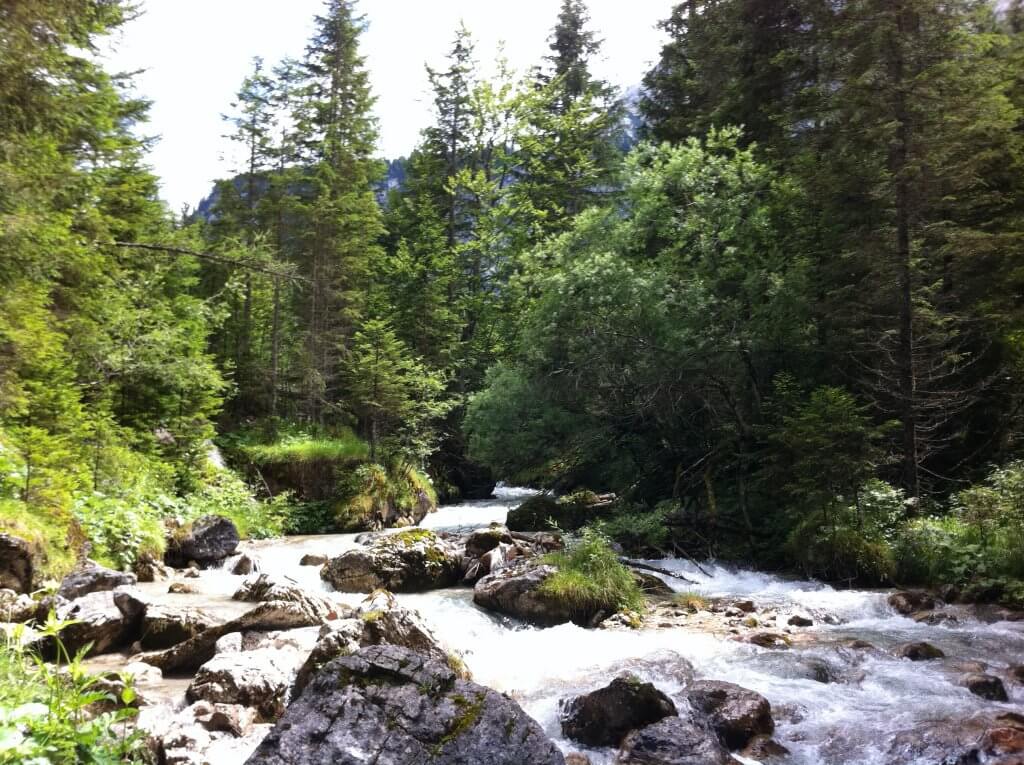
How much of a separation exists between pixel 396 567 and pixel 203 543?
4.06 m

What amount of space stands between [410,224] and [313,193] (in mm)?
8201

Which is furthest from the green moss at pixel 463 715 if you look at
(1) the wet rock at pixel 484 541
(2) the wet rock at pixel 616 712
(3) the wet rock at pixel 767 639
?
(1) the wet rock at pixel 484 541

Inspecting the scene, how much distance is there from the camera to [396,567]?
35.2 ft

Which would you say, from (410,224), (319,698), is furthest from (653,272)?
(410,224)

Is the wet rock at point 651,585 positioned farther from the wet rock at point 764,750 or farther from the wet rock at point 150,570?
the wet rock at point 150,570

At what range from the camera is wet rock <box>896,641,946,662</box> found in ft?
23.4

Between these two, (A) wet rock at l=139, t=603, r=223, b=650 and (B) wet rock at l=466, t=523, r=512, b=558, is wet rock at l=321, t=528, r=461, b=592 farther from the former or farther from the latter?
(A) wet rock at l=139, t=603, r=223, b=650

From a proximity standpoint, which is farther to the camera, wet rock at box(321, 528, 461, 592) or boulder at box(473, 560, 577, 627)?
wet rock at box(321, 528, 461, 592)

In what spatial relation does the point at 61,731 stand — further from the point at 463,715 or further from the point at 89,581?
the point at 89,581

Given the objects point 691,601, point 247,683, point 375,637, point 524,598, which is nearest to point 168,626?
point 247,683

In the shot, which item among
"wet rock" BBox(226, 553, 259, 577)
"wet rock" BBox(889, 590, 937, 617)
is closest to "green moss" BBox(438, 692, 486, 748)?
"wet rock" BBox(889, 590, 937, 617)

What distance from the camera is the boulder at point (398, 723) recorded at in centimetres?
374

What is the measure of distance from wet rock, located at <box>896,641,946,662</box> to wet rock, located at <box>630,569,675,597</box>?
3667 millimetres

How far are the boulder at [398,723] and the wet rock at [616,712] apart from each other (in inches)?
65.3
